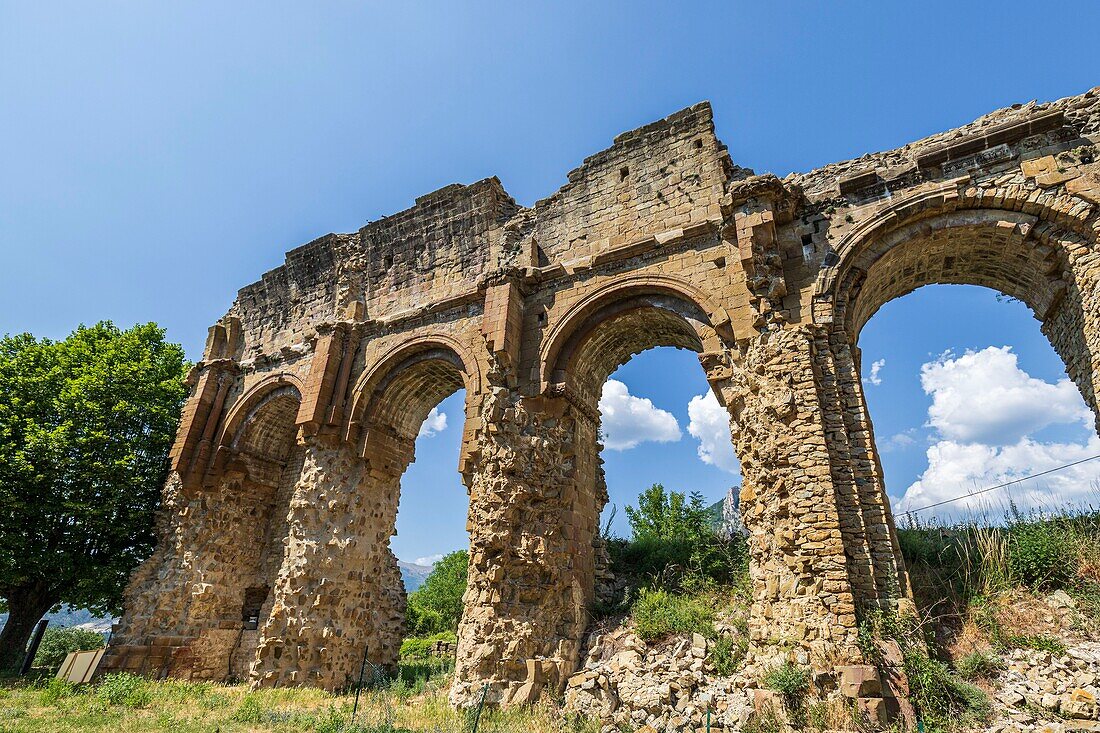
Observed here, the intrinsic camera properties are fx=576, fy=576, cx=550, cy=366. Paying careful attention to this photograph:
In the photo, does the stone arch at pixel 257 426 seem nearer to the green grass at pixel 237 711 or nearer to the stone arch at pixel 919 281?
the green grass at pixel 237 711

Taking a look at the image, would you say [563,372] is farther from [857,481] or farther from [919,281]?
[919,281]

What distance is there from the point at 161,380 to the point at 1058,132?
63.0 ft

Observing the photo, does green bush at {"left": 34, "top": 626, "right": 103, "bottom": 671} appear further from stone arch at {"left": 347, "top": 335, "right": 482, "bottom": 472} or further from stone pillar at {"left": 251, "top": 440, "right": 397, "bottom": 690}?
stone arch at {"left": 347, "top": 335, "right": 482, "bottom": 472}

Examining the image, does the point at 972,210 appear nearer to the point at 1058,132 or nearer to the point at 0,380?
the point at 1058,132

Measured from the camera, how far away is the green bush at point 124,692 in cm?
904

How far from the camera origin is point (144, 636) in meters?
11.9

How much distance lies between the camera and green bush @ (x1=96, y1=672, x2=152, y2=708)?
356 inches

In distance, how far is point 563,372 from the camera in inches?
386

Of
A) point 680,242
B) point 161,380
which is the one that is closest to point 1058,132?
point 680,242

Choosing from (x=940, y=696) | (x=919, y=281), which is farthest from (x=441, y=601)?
(x=940, y=696)

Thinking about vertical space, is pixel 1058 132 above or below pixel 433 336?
above

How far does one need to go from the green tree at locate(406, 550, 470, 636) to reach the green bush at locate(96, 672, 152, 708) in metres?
20.5

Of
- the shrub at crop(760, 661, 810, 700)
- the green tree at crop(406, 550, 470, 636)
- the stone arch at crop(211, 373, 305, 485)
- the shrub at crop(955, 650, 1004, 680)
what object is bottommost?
the shrub at crop(760, 661, 810, 700)

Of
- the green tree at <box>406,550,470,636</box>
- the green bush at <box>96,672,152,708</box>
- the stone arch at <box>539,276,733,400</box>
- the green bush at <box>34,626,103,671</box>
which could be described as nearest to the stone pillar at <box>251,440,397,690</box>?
the green bush at <box>96,672,152,708</box>
